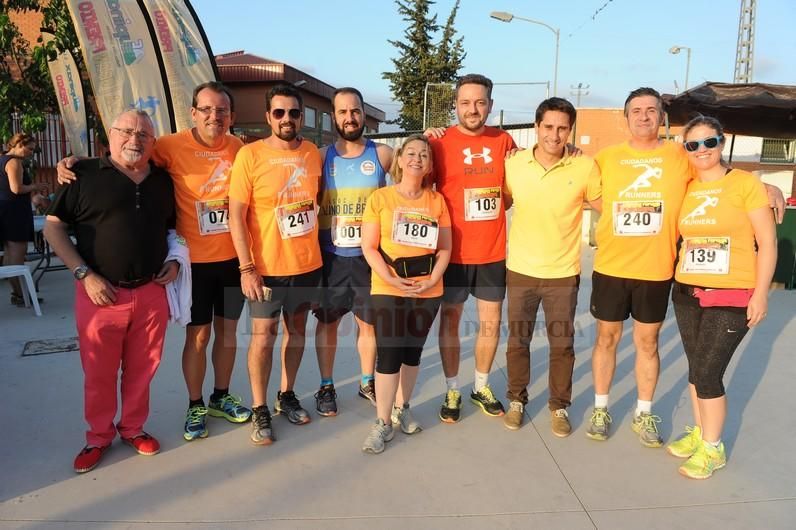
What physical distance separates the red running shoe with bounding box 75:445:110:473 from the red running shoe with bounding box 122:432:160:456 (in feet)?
0.53

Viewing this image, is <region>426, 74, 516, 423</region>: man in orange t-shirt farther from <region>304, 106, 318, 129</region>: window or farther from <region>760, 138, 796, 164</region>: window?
<region>304, 106, 318, 129</region>: window

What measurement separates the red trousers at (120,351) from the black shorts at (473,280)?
5.41 ft

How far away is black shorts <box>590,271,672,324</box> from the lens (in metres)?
2.98

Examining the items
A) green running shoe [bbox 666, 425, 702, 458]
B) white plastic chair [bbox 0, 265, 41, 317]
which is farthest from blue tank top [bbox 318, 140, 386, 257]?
white plastic chair [bbox 0, 265, 41, 317]

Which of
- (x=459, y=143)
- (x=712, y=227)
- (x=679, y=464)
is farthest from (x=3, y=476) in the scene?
(x=712, y=227)

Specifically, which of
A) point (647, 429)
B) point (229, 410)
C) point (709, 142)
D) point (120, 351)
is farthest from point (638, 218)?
point (120, 351)

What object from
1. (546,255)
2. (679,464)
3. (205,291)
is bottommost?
(679,464)

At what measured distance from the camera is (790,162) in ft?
57.7

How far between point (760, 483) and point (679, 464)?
36 cm

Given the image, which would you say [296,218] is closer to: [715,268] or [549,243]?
[549,243]

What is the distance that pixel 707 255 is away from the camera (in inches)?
106

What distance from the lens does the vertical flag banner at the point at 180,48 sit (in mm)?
7770

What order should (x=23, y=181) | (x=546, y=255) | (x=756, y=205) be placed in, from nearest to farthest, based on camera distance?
1. (x=756, y=205)
2. (x=546, y=255)
3. (x=23, y=181)

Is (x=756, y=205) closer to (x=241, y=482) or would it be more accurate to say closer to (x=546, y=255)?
(x=546, y=255)
